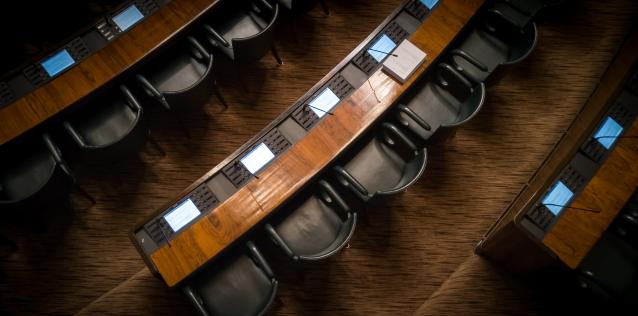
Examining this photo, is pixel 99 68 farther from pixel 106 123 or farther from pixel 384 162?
pixel 384 162

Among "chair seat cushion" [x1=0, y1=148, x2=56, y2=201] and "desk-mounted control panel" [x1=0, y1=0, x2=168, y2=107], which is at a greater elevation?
"desk-mounted control panel" [x1=0, y1=0, x2=168, y2=107]

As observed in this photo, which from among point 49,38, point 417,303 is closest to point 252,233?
point 417,303

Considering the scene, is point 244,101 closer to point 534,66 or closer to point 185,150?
point 185,150

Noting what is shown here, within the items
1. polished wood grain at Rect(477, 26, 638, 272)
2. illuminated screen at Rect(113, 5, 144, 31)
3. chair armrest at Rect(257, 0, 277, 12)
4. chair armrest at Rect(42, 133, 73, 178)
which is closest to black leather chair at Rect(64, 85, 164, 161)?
chair armrest at Rect(42, 133, 73, 178)

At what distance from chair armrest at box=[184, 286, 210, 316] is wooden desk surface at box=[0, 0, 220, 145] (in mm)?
1048

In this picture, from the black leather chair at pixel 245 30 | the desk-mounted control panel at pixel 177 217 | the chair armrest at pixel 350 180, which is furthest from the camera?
the black leather chair at pixel 245 30

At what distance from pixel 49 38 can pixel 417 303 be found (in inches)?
106

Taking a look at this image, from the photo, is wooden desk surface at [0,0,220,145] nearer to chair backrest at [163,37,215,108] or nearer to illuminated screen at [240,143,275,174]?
chair backrest at [163,37,215,108]

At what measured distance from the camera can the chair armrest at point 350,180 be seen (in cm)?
225

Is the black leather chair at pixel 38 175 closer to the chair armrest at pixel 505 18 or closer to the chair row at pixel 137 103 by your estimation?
the chair row at pixel 137 103

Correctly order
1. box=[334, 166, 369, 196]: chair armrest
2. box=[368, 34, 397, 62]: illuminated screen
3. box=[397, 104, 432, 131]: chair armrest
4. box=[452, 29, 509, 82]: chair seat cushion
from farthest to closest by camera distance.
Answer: box=[452, 29, 509, 82]: chair seat cushion
box=[368, 34, 397, 62]: illuminated screen
box=[397, 104, 432, 131]: chair armrest
box=[334, 166, 369, 196]: chair armrest

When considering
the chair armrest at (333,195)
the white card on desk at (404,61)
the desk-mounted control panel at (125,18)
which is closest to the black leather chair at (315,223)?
the chair armrest at (333,195)

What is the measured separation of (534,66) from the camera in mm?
Answer: 3076

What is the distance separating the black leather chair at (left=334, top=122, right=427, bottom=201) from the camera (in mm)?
2371
